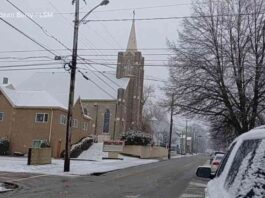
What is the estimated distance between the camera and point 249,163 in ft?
11.5

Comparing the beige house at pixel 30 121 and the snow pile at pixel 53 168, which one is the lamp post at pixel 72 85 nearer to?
the snow pile at pixel 53 168

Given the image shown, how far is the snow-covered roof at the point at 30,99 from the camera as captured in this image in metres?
53.3

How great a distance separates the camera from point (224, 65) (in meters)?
37.0

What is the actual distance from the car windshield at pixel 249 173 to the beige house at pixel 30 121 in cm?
4864

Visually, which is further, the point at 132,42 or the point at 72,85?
the point at 132,42

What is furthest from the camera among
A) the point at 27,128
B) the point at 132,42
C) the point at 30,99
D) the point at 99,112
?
the point at 132,42

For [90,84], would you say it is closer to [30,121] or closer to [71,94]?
[30,121]

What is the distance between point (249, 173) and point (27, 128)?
50.6 meters

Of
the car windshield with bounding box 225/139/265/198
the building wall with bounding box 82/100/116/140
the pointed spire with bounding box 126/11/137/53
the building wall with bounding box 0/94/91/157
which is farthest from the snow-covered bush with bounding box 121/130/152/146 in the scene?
the car windshield with bounding box 225/139/265/198

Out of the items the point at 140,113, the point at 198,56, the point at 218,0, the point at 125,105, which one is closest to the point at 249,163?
the point at 198,56

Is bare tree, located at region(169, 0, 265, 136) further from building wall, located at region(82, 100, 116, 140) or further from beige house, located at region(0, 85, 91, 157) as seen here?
building wall, located at region(82, 100, 116, 140)

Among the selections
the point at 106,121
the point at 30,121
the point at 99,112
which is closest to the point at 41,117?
the point at 30,121

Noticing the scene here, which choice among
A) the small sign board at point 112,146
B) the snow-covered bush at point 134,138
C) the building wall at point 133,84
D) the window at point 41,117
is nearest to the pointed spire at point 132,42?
the building wall at point 133,84

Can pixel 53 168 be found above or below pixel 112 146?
below
